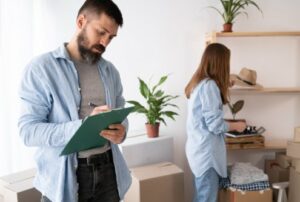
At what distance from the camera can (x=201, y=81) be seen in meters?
2.05

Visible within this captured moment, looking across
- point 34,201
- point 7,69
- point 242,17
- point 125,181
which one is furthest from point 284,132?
point 7,69

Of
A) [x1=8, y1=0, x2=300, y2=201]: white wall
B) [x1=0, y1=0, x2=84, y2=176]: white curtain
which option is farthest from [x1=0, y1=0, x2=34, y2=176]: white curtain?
[x1=8, y1=0, x2=300, y2=201]: white wall

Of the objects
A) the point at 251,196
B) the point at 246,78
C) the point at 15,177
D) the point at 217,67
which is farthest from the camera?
the point at 246,78

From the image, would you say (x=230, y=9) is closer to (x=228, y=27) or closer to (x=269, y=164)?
(x=228, y=27)

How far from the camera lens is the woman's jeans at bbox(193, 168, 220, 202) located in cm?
207

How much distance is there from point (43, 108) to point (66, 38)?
156 centimetres

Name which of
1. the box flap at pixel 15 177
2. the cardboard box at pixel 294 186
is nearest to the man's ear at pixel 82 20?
the box flap at pixel 15 177

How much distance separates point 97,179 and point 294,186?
1.72 metres

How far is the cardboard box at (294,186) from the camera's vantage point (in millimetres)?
2268

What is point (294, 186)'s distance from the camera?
2305 millimetres

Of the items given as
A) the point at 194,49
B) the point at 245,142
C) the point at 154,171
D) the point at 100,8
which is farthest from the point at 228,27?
the point at 100,8

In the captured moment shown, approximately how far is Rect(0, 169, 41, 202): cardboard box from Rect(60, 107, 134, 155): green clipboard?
2.71 feet

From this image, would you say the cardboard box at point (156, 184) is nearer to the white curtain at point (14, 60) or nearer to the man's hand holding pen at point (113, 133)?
the white curtain at point (14, 60)

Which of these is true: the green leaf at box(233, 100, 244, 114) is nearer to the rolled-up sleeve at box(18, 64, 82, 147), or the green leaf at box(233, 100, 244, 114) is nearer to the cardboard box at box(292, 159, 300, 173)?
the cardboard box at box(292, 159, 300, 173)
